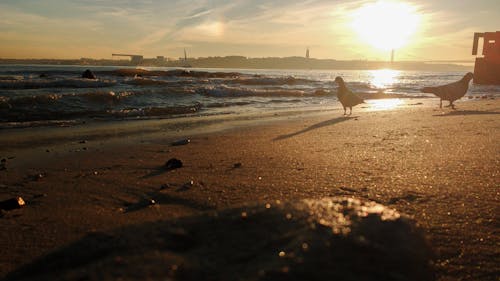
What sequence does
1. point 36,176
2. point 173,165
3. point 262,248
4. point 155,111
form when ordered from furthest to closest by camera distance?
1. point 155,111
2. point 173,165
3. point 36,176
4. point 262,248

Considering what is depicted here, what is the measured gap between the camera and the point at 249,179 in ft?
9.32

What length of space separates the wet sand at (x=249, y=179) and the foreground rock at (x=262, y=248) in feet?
1.22

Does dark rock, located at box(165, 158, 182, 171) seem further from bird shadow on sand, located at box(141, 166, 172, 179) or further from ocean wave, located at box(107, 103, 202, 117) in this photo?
ocean wave, located at box(107, 103, 202, 117)

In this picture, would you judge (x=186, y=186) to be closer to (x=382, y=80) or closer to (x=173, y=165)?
(x=173, y=165)

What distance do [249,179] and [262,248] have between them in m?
1.82

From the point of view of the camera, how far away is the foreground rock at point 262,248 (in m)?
0.92

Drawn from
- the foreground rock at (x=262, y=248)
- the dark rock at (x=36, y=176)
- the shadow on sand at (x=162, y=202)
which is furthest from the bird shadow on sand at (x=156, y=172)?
the foreground rock at (x=262, y=248)

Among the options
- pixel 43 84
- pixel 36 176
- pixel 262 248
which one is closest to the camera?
pixel 262 248

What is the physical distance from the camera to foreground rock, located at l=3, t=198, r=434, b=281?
0.92 m

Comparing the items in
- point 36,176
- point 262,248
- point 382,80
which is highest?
point 382,80

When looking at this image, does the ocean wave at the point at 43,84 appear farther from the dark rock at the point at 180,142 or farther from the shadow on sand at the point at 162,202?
the shadow on sand at the point at 162,202

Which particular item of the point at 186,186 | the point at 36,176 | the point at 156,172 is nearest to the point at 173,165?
the point at 156,172

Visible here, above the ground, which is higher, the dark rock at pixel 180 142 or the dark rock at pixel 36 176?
the dark rock at pixel 180 142

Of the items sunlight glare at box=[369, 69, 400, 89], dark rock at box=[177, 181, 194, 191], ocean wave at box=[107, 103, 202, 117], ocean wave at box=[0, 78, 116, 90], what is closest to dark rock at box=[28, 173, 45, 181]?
dark rock at box=[177, 181, 194, 191]
